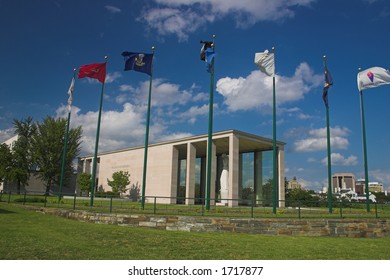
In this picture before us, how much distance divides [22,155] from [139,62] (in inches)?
1902

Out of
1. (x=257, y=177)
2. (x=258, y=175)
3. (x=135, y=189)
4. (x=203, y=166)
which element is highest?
(x=203, y=166)

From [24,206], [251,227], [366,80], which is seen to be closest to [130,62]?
[24,206]

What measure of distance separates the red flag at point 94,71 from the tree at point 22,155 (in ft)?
127

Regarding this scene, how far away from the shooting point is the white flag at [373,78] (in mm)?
25312

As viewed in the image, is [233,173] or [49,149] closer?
[233,173]

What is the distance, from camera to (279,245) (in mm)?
12469

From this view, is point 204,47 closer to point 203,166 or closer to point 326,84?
point 326,84

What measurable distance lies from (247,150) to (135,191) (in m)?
20.4

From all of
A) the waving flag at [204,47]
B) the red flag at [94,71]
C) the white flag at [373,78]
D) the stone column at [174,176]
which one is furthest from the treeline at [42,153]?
the white flag at [373,78]

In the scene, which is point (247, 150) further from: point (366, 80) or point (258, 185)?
point (366, 80)

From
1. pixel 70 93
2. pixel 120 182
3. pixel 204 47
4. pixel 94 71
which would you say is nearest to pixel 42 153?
pixel 120 182

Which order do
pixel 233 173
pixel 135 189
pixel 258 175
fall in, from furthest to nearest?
pixel 135 189 → pixel 258 175 → pixel 233 173

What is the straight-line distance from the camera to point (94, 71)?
2605 cm

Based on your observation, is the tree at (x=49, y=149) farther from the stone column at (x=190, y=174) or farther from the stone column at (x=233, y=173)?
the stone column at (x=233, y=173)
